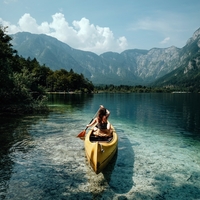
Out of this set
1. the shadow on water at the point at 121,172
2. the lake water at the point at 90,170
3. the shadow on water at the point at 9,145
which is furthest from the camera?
the shadow on water at the point at 9,145

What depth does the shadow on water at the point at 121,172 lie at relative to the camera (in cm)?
1044

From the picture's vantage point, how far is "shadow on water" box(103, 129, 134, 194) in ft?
34.2

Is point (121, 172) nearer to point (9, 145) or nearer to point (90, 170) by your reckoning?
point (90, 170)

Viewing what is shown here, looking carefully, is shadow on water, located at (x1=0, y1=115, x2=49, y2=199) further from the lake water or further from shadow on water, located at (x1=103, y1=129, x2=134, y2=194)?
shadow on water, located at (x1=103, y1=129, x2=134, y2=194)

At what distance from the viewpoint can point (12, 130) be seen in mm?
21781

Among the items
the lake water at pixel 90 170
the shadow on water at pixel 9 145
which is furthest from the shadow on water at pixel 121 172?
the shadow on water at pixel 9 145

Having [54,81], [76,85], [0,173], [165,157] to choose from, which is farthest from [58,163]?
[76,85]

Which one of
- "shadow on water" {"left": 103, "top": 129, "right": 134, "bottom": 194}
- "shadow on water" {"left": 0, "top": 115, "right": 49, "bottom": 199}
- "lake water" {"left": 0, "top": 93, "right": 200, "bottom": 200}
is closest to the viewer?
"lake water" {"left": 0, "top": 93, "right": 200, "bottom": 200}

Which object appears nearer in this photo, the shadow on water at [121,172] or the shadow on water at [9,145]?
the shadow on water at [121,172]

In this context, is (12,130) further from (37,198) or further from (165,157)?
(165,157)

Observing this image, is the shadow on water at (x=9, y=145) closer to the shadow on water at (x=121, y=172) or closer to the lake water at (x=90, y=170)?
the lake water at (x=90, y=170)

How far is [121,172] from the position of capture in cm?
1220

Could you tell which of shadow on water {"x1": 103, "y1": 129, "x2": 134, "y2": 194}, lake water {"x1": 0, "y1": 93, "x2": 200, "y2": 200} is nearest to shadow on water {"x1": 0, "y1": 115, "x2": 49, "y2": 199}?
lake water {"x1": 0, "y1": 93, "x2": 200, "y2": 200}

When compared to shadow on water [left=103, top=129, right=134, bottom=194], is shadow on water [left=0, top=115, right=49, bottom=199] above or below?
above
